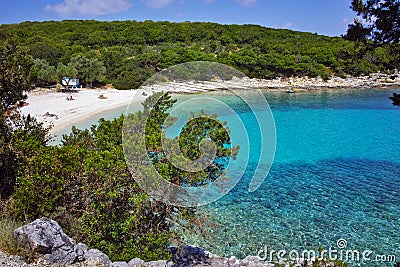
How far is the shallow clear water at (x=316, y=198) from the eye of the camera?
10.3 meters

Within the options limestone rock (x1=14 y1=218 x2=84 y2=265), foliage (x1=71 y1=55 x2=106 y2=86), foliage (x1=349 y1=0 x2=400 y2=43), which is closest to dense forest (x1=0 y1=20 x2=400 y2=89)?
foliage (x1=71 y1=55 x2=106 y2=86)

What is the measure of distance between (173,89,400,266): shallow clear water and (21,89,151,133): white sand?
42.9ft

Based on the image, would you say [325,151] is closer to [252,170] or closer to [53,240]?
[252,170]

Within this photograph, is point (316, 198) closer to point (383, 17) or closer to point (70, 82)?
point (383, 17)

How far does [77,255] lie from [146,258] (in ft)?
4.23

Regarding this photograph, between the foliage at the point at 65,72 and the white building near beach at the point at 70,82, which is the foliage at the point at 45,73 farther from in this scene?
the white building near beach at the point at 70,82

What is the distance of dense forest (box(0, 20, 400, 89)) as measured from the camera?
134 ft

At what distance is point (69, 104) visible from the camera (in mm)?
29609

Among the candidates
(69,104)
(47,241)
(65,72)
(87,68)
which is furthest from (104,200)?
(87,68)

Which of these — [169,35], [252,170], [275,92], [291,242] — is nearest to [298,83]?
[275,92]

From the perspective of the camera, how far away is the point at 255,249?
32.1 ft

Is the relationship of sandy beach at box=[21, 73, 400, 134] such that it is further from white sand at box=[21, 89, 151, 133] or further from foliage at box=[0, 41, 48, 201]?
foliage at box=[0, 41, 48, 201]

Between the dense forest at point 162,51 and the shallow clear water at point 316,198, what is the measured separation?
12.9 m

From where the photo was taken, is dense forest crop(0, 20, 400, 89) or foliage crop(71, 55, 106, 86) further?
dense forest crop(0, 20, 400, 89)
